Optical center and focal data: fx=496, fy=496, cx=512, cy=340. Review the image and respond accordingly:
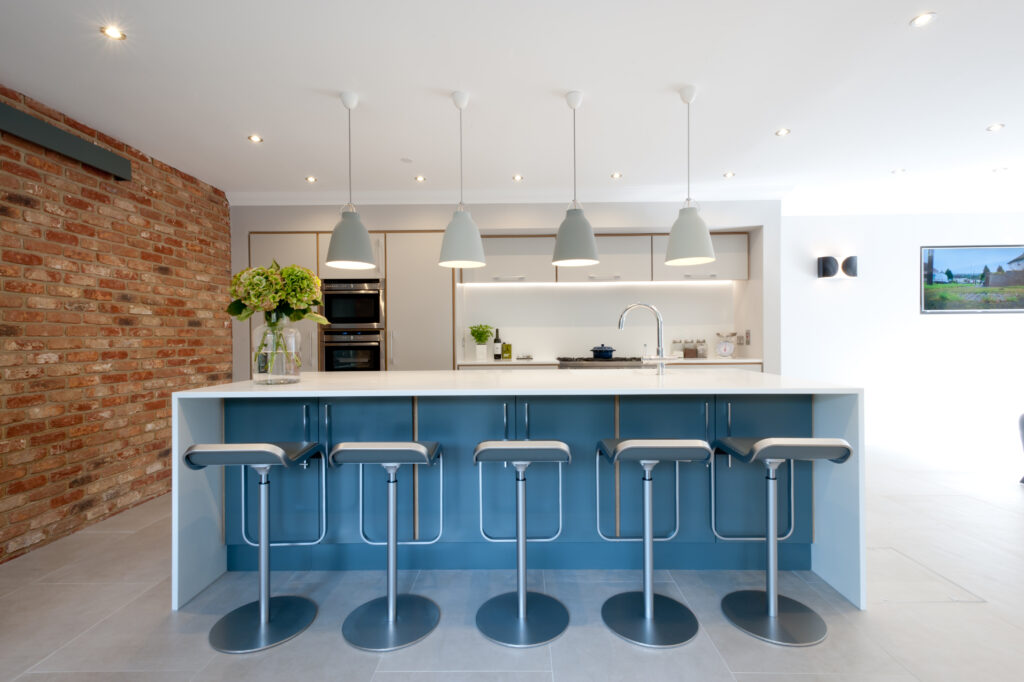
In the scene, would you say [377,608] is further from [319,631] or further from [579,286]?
[579,286]

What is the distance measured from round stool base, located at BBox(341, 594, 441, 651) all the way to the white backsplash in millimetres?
3185

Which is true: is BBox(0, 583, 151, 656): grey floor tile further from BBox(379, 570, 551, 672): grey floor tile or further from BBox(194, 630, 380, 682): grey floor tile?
BBox(379, 570, 551, 672): grey floor tile

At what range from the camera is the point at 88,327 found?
3.09m

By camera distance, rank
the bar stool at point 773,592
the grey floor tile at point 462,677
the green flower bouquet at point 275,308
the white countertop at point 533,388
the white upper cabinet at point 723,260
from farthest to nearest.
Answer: the white upper cabinet at point 723,260, the green flower bouquet at point 275,308, the white countertop at point 533,388, the bar stool at point 773,592, the grey floor tile at point 462,677

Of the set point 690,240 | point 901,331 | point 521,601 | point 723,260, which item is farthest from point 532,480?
point 901,331

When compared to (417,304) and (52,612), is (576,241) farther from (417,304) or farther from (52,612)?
(52,612)

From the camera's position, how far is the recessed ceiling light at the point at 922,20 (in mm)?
2129

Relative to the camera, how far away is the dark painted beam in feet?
8.45

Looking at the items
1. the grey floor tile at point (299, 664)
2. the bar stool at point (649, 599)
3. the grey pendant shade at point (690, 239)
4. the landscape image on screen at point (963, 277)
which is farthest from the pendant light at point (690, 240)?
the landscape image on screen at point (963, 277)

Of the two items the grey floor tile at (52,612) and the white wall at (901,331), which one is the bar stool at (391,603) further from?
the white wall at (901,331)

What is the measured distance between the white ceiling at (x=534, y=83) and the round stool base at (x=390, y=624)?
2.50 meters

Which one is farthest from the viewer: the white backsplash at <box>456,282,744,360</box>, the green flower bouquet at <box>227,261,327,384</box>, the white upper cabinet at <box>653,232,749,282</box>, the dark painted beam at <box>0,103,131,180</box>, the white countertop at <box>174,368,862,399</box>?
the white backsplash at <box>456,282,744,360</box>

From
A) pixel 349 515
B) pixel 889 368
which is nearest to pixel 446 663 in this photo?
pixel 349 515

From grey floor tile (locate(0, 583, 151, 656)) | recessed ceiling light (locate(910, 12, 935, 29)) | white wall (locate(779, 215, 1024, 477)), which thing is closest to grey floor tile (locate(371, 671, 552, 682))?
grey floor tile (locate(0, 583, 151, 656))
